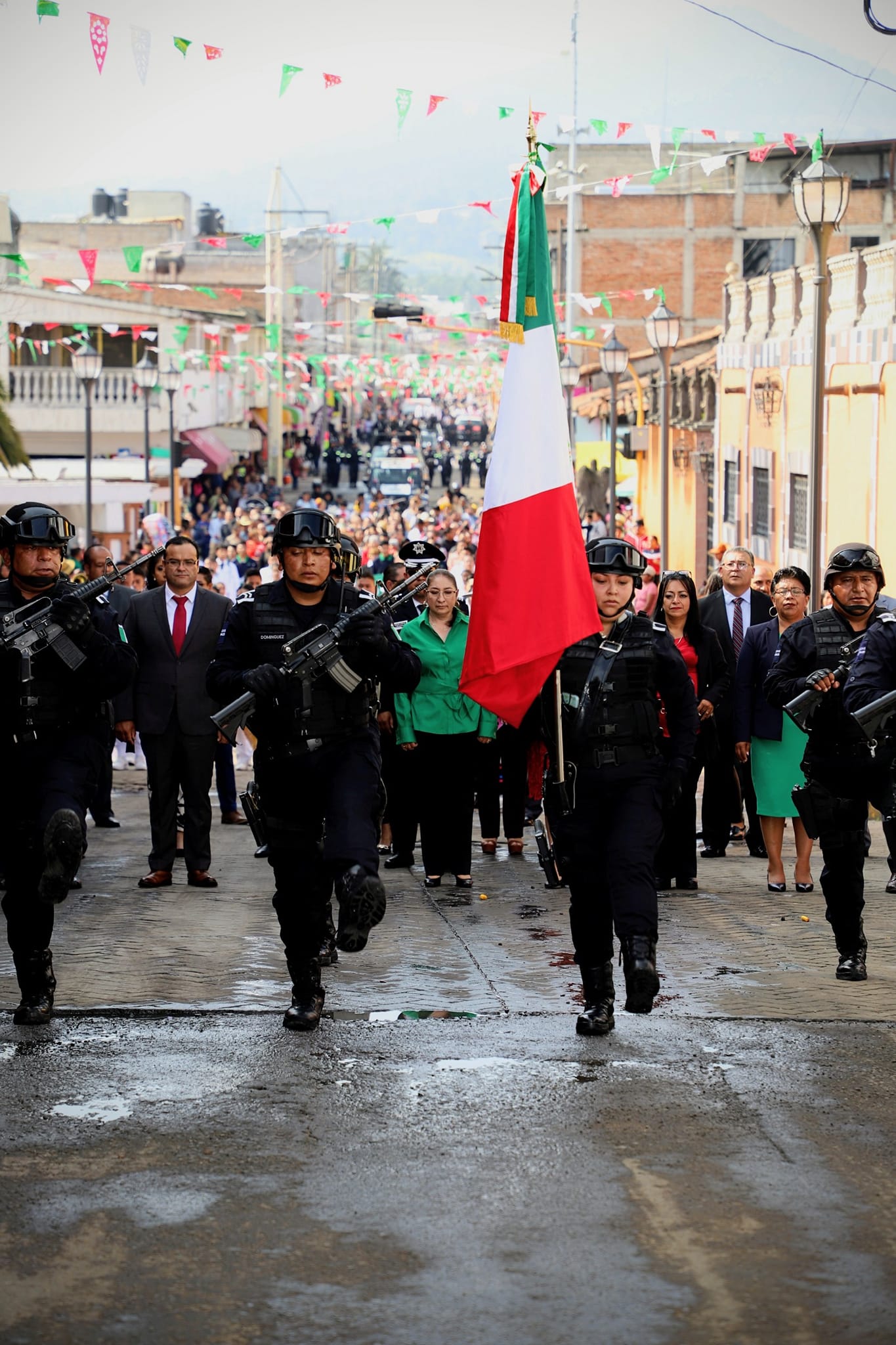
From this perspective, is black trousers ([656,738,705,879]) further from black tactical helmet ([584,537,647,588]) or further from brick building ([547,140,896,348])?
brick building ([547,140,896,348])

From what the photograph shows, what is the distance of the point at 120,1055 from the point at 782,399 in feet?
68.7

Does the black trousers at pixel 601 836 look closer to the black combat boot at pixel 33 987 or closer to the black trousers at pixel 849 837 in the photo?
Answer: the black trousers at pixel 849 837

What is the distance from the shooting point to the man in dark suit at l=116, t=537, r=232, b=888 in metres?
9.80

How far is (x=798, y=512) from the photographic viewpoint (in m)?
25.0

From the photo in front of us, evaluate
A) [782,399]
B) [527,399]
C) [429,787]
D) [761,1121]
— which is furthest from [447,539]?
[761,1121]

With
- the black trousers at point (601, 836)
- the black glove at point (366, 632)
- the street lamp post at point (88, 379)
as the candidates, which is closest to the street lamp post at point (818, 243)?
the black trousers at point (601, 836)

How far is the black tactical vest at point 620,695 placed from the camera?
655 centimetres

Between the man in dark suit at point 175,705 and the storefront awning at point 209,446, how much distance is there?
40.3 metres

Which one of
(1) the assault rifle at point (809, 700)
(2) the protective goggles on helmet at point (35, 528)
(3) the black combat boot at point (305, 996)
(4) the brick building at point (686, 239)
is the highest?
(4) the brick building at point (686, 239)

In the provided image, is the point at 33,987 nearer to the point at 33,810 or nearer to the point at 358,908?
the point at 33,810

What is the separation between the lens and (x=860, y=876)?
7594 millimetres

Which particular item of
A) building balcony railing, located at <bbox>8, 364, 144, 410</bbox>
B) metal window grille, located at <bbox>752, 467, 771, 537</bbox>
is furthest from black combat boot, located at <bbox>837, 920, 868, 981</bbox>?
building balcony railing, located at <bbox>8, 364, 144, 410</bbox>

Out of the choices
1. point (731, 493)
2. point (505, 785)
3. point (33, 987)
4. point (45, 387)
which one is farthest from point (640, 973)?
point (45, 387)

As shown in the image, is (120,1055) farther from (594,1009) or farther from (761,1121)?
(761,1121)
